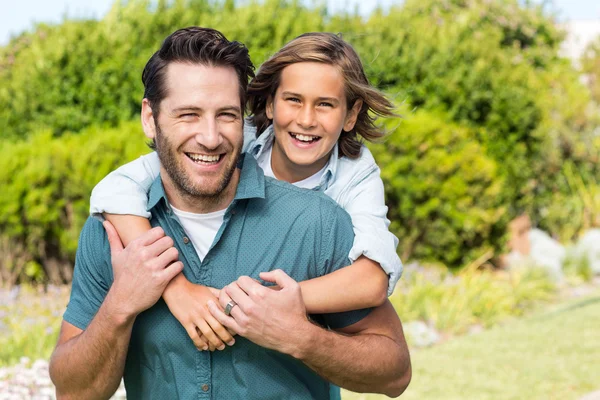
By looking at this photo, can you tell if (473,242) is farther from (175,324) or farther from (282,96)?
(175,324)

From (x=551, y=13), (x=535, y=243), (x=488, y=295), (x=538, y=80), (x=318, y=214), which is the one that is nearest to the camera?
(x=318, y=214)

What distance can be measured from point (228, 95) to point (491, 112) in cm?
954

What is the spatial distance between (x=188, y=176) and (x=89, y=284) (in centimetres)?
45

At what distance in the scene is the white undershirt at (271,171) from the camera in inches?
139

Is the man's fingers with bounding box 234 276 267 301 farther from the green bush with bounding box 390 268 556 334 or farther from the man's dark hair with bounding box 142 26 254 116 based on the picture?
the green bush with bounding box 390 268 556 334

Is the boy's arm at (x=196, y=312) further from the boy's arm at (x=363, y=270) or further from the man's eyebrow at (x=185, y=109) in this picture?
the man's eyebrow at (x=185, y=109)

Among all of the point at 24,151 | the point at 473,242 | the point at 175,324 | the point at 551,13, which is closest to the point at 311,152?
the point at 175,324

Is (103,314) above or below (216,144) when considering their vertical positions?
below

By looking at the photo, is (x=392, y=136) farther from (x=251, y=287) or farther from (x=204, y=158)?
(x=251, y=287)

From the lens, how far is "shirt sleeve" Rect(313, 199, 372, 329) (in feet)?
8.23

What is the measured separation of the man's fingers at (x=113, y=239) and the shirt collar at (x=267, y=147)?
1.07 metres

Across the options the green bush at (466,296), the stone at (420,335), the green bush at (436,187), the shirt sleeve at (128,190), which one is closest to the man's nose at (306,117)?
the shirt sleeve at (128,190)

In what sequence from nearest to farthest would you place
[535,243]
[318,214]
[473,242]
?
[318,214], [473,242], [535,243]

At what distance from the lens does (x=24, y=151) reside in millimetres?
8867
